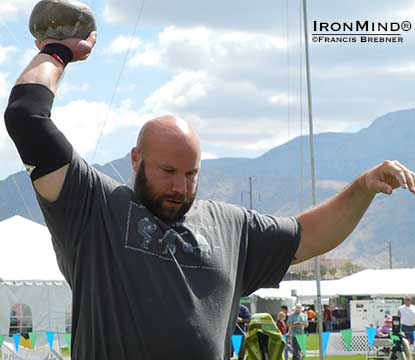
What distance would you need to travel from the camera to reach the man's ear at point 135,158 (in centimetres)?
311

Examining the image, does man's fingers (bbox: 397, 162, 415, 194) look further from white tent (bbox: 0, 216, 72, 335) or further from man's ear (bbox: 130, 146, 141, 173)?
white tent (bbox: 0, 216, 72, 335)

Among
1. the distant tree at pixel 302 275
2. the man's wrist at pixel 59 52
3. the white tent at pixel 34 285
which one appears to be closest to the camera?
the man's wrist at pixel 59 52

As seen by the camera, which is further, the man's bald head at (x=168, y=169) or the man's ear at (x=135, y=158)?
the man's ear at (x=135, y=158)

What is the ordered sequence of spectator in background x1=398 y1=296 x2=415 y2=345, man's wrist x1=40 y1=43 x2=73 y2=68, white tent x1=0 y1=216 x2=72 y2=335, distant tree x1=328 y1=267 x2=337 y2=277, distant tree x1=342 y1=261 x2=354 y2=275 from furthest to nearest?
distant tree x1=342 y1=261 x2=354 y2=275 → distant tree x1=328 y1=267 x2=337 y2=277 → spectator in background x1=398 y1=296 x2=415 y2=345 → white tent x1=0 y1=216 x2=72 y2=335 → man's wrist x1=40 y1=43 x2=73 y2=68

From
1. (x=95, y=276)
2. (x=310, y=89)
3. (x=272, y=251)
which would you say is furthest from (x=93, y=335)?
(x=310, y=89)

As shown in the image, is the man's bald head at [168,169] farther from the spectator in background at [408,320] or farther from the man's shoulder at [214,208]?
the spectator in background at [408,320]

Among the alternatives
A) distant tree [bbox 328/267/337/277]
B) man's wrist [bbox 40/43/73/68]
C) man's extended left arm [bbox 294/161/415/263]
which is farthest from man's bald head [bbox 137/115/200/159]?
distant tree [bbox 328/267/337/277]

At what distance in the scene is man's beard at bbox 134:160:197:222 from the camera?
3.02 meters

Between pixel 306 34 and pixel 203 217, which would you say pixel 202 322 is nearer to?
pixel 203 217

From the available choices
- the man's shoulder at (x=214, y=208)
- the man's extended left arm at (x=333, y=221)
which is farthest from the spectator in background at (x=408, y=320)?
the man's shoulder at (x=214, y=208)

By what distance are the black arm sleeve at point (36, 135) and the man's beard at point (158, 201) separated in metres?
0.23

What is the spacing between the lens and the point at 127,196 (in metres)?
3.07

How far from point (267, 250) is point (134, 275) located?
1.70 ft

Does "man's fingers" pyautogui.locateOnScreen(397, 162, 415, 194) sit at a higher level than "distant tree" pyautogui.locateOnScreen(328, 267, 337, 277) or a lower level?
lower
